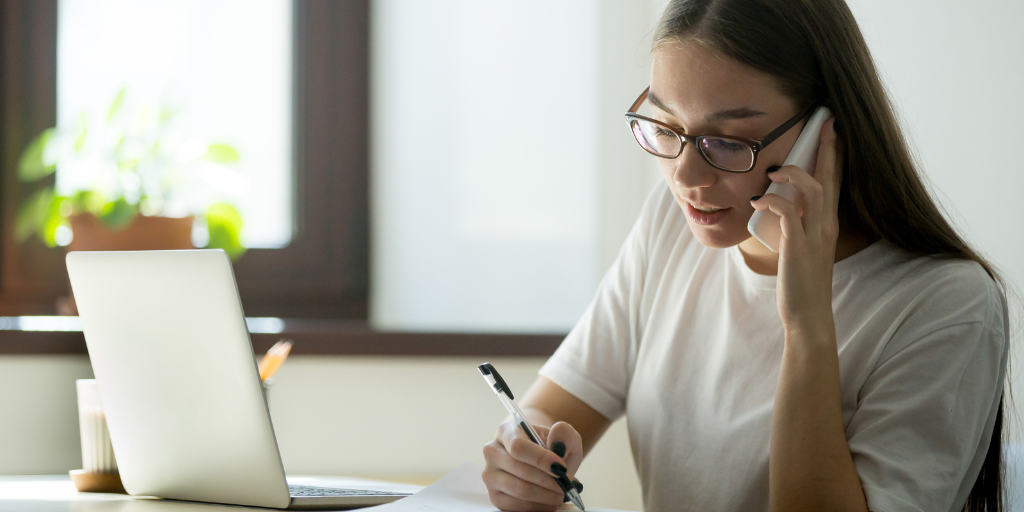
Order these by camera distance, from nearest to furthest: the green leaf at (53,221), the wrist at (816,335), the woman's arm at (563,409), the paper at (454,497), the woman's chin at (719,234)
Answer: the paper at (454,497) → the wrist at (816,335) → the woman's chin at (719,234) → the woman's arm at (563,409) → the green leaf at (53,221)

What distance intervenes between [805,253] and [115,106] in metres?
1.58

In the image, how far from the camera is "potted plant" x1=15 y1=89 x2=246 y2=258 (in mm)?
1790

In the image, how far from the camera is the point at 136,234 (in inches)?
69.1

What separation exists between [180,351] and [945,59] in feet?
3.44

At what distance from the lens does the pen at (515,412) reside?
823 mm

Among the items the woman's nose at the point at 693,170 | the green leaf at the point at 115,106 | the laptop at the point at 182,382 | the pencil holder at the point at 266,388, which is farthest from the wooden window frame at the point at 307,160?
the woman's nose at the point at 693,170

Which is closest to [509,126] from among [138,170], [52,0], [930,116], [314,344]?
[314,344]

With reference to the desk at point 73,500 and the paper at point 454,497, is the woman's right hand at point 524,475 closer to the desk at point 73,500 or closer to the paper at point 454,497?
the paper at point 454,497

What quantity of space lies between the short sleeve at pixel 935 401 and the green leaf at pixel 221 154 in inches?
57.7

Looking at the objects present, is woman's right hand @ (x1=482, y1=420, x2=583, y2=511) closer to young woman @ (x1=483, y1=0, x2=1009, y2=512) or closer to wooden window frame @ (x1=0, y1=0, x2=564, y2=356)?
young woman @ (x1=483, y1=0, x2=1009, y2=512)

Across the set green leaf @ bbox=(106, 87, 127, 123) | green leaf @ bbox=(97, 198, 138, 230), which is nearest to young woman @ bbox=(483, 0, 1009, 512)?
green leaf @ bbox=(97, 198, 138, 230)

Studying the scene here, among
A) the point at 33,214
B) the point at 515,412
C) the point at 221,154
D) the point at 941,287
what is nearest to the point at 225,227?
the point at 221,154

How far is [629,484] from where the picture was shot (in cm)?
177

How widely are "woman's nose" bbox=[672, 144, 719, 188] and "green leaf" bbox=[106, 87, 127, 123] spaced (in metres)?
1.43
